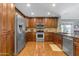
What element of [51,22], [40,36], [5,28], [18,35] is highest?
[51,22]

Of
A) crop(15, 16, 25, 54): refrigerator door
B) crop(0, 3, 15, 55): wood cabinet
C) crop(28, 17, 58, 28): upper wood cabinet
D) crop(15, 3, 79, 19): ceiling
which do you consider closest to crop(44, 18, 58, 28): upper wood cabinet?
crop(28, 17, 58, 28): upper wood cabinet

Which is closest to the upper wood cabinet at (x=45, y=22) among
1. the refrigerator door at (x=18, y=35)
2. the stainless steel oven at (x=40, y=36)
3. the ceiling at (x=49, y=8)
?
the stainless steel oven at (x=40, y=36)

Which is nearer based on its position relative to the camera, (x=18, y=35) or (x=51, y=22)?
(x=18, y=35)

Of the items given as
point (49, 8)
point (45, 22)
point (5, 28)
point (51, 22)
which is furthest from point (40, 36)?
point (5, 28)

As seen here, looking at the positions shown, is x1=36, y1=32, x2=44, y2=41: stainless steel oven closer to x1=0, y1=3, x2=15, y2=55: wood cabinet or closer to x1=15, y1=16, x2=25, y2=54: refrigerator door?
x1=15, y1=16, x2=25, y2=54: refrigerator door

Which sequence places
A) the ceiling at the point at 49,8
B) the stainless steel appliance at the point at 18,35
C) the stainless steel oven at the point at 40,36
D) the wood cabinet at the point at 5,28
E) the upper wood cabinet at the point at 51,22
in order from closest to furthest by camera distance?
1. the wood cabinet at the point at 5,28
2. the stainless steel appliance at the point at 18,35
3. the ceiling at the point at 49,8
4. the stainless steel oven at the point at 40,36
5. the upper wood cabinet at the point at 51,22

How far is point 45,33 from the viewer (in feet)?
37.2

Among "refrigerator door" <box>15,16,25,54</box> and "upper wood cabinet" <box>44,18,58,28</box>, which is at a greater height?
"upper wood cabinet" <box>44,18,58,28</box>

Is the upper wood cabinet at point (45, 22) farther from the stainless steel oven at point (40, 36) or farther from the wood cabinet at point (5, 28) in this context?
the wood cabinet at point (5, 28)

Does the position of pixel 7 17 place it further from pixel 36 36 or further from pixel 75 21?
pixel 75 21

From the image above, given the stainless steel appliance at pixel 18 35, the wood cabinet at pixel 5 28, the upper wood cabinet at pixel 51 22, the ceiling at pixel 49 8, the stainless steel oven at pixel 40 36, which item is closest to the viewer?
the wood cabinet at pixel 5 28

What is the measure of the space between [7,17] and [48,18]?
7903mm

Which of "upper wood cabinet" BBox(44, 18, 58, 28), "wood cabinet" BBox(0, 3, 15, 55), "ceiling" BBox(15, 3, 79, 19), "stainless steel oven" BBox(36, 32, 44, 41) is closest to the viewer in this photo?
"wood cabinet" BBox(0, 3, 15, 55)

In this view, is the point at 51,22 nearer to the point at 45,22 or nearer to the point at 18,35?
the point at 45,22
